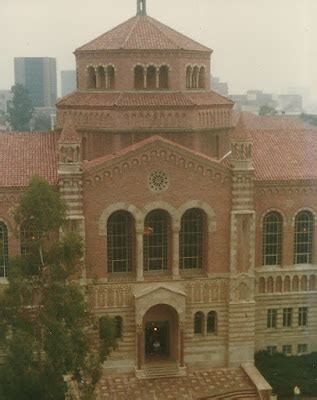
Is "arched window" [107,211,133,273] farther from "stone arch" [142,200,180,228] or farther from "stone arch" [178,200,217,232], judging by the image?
"stone arch" [178,200,217,232]

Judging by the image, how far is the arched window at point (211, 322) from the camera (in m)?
40.5

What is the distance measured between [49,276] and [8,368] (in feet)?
13.6

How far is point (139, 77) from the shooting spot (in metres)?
42.8

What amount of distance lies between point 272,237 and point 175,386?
1089cm

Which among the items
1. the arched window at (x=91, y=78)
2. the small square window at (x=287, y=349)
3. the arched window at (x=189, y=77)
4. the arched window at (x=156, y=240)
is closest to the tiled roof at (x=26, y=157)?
the arched window at (x=91, y=78)

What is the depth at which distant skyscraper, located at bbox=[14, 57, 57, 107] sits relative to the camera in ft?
513

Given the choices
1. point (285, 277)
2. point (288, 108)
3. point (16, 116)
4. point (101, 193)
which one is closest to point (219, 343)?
point (285, 277)

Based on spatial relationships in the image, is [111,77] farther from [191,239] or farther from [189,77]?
[191,239]

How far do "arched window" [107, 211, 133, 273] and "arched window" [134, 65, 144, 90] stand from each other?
884 cm

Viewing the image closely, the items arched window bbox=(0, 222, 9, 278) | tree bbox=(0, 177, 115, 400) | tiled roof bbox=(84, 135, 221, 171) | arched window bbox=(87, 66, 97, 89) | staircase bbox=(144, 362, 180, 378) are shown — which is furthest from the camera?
arched window bbox=(87, 66, 97, 89)

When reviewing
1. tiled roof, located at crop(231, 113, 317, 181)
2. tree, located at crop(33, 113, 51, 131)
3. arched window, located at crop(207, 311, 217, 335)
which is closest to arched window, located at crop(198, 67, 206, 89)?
tiled roof, located at crop(231, 113, 317, 181)

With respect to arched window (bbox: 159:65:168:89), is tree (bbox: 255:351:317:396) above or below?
below

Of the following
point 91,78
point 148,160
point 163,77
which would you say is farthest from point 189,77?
point 148,160

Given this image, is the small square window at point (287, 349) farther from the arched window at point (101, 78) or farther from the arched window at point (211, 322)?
the arched window at point (101, 78)
